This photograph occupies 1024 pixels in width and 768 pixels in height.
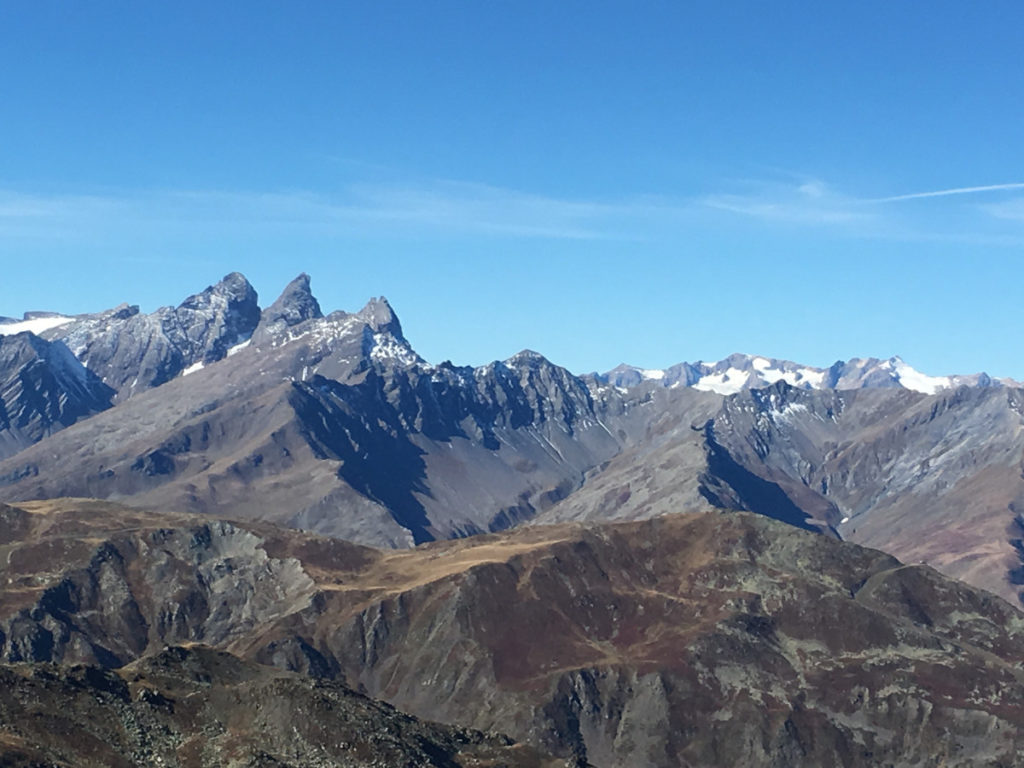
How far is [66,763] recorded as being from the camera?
19662 centimetres

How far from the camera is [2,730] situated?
655 ft

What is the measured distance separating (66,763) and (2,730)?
11.1m
